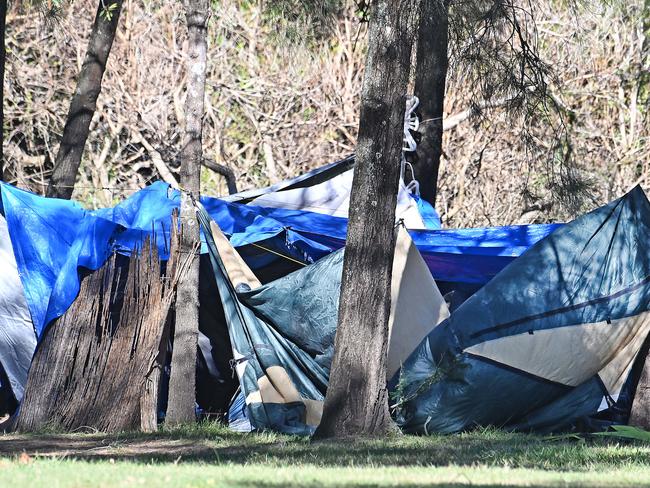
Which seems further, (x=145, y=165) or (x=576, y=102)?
(x=576, y=102)

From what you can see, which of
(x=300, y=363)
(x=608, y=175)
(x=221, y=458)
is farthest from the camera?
(x=608, y=175)

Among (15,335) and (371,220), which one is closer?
(371,220)

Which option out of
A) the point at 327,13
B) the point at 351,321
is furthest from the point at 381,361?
the point at 327,13

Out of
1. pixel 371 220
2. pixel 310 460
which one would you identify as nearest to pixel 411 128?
pixel 371 220

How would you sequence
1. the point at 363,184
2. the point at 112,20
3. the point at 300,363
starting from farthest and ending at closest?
the point at 112,20, the point at 300,363, the point at 363,184

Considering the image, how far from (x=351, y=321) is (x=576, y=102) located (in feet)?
37.1

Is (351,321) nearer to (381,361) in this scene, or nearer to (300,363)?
(381,361)

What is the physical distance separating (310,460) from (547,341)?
310 cm

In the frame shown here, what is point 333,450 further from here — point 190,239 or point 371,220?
point 190,239

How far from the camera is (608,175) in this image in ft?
59.3

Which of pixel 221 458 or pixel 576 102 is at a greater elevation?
pixel 576 102

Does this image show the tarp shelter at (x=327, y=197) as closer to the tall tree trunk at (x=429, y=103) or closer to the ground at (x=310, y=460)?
the tall tree trunk at (x=429, y=103)

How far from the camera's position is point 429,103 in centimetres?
1234

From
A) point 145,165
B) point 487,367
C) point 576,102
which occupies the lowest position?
point 487,367
